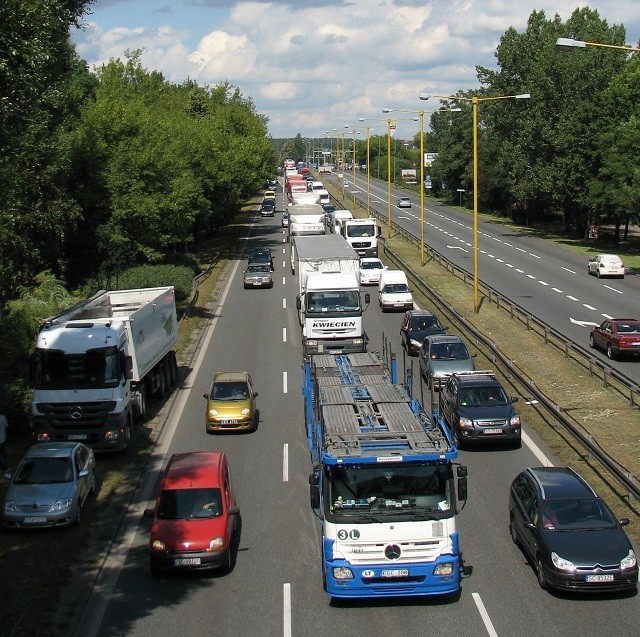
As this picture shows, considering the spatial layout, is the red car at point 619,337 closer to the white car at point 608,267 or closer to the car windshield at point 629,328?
the car windshield at point 629,328

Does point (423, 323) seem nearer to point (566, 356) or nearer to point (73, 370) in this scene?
point (566, 356)

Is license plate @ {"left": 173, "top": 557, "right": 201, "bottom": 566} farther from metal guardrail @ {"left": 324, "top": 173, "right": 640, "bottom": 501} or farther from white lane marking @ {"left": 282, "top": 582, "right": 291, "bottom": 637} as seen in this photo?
metal guardrail @ {"left": 324, "top": 173, "right": 640, "bottom": 501}

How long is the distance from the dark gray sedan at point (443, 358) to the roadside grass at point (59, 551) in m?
8.67

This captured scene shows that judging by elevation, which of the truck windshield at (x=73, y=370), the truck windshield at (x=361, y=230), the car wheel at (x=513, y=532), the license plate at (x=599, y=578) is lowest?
the car wheel at (x=513, y=532)

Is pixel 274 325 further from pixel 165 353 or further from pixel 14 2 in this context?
pixel 14 2

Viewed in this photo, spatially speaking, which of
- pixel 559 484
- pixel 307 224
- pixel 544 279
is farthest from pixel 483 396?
pixel 307 224

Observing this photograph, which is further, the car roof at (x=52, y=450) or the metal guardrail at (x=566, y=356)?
the metal guardrail at (x=566, y=356)

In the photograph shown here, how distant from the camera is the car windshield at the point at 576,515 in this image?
15633mm

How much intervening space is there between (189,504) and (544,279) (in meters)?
41.7

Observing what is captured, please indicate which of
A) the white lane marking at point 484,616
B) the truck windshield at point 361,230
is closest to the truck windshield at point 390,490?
the white lane marking at point 484,616

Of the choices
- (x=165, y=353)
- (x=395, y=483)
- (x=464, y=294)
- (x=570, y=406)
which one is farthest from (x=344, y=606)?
(x=464, y=294)

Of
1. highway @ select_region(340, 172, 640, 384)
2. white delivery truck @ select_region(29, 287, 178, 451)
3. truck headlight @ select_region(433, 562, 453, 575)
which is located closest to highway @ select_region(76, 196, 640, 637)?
truck headlight @ select_region(433, 562, 453, 575)

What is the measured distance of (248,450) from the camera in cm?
2459

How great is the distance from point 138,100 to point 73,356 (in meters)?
31.1
